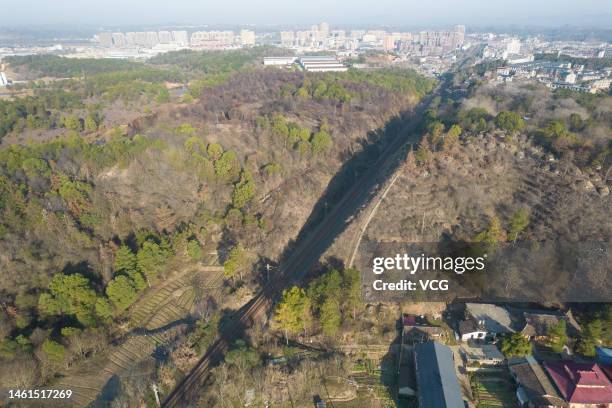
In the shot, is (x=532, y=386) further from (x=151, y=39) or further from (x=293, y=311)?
(x=151, y=39)

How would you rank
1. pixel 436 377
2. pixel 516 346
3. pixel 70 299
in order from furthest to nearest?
pixel 70 299, pixel 516 346, pixel 436 377

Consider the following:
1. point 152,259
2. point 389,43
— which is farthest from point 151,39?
point 152,259

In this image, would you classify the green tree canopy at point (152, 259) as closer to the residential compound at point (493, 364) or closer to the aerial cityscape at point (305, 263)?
the aerial cityscape at point (305, 263)

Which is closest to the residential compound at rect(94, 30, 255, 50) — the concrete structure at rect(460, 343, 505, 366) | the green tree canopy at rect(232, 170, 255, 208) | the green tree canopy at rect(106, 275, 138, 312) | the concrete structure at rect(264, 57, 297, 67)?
the concrete structure at rect(264, 57, 297, 67)

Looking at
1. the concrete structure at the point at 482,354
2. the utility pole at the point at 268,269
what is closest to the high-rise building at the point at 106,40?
the utility pole at the point at 268,269

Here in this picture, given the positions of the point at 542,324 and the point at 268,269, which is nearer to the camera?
the point at 542,324

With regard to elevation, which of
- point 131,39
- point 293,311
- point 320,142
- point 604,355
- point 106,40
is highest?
point 131,39
